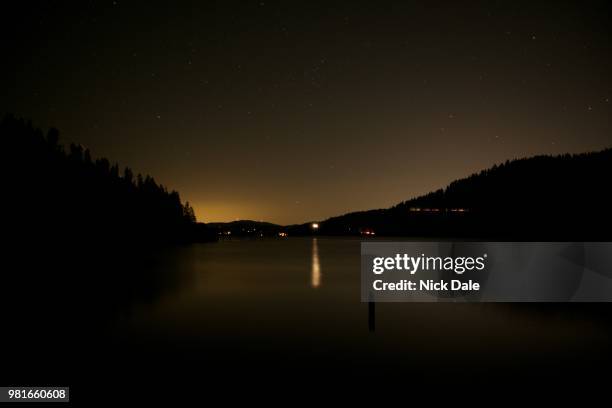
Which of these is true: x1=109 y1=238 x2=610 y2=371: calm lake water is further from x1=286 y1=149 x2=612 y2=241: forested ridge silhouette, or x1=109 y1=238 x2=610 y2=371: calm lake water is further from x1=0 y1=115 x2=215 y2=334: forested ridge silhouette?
x1=286 y1=149 x2=612 y2=241: forested ridge silhouette

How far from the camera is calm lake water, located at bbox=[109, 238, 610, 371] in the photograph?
47.2 feet

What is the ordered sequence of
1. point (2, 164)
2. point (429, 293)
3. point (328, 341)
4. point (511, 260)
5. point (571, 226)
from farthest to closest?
point (571, 226) → point (2, 164) → point (511, 260) → point (429, 293) → point (328, 341)

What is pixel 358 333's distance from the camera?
1817 cm

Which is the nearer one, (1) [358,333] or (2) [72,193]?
(1) [358,333]

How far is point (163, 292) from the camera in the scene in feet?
106

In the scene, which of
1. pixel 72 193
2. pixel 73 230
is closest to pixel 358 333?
pixel 73 230

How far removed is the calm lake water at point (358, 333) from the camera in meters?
14.4

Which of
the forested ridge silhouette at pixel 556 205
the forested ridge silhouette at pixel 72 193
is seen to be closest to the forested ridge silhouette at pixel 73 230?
the forested ridge silhouette at pixel 72 193

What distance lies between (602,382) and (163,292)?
26849mm

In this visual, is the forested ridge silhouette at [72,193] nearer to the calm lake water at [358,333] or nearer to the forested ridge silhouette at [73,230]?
the forested ridge silhouette at [73,230]

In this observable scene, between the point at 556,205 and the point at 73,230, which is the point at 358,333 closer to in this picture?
the point at 73,230

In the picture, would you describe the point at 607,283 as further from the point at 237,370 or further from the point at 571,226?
the point at 571,226

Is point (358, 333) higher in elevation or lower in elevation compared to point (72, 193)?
lower

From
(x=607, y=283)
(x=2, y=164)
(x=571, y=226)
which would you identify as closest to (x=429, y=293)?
(x=607, y=283)
